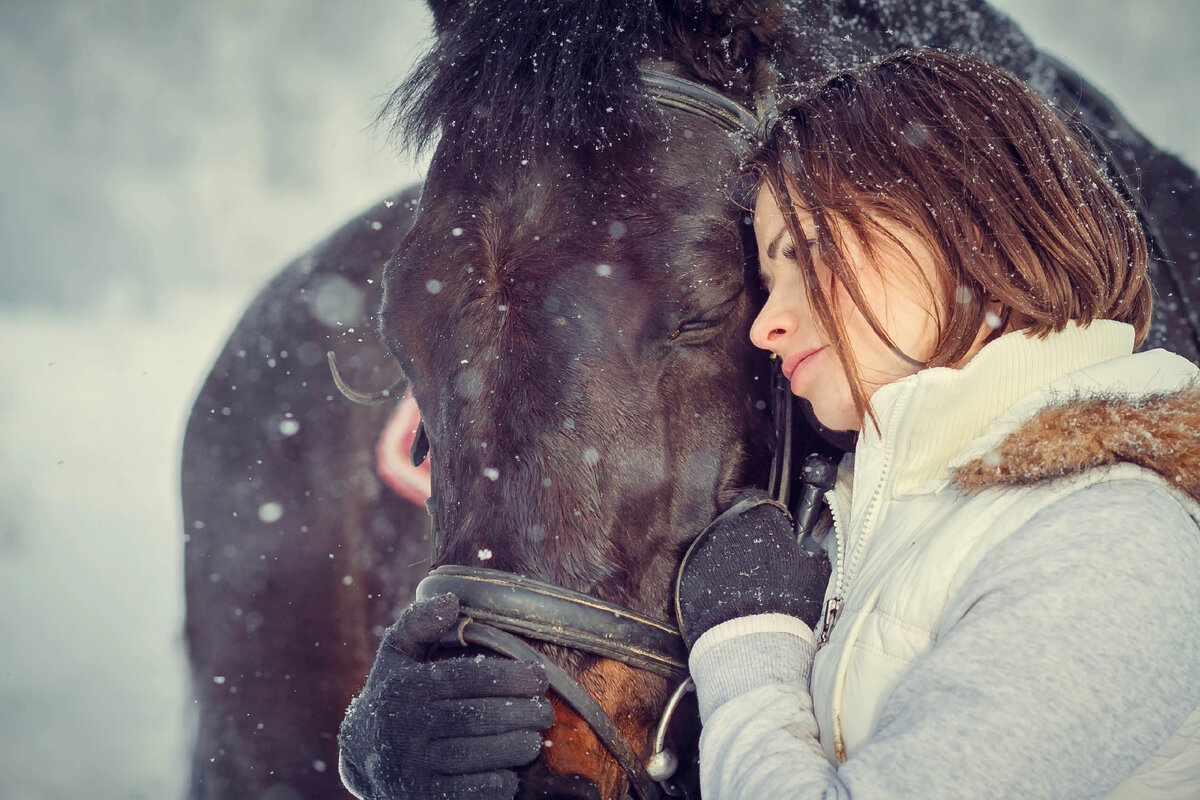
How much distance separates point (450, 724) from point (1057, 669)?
679mm

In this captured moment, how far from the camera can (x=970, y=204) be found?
980 millimetres

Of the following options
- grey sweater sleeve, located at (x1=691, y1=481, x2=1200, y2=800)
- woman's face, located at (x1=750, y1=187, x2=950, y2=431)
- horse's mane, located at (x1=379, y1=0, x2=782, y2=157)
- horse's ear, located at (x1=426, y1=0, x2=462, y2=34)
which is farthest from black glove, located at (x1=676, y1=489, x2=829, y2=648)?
horse's ear, located at (x1=426, y1=0, x2=462, y2=34)

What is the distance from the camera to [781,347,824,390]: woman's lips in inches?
43.4

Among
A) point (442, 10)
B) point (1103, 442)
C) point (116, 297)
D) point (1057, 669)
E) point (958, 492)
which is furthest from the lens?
point (116, 297)

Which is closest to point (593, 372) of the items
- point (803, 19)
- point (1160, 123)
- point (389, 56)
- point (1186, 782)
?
point (1186, 782)

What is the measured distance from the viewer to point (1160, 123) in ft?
7.45

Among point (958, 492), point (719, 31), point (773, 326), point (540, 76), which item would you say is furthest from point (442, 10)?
point (958, 492)

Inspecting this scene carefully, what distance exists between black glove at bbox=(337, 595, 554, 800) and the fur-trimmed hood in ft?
2.00

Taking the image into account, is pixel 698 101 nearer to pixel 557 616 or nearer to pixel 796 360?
pixel 796 360

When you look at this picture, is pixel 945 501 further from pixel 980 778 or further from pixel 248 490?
pixel 248 490

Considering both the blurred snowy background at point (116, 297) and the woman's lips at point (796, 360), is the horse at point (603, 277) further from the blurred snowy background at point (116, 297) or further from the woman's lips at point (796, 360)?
the blurred snowy background at point (116, 297)

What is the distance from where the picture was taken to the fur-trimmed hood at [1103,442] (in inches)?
28.1

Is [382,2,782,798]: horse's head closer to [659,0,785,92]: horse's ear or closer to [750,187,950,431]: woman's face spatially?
[659,0,785,92]: horse's ear

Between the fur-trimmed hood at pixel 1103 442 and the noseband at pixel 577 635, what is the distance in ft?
1.67
